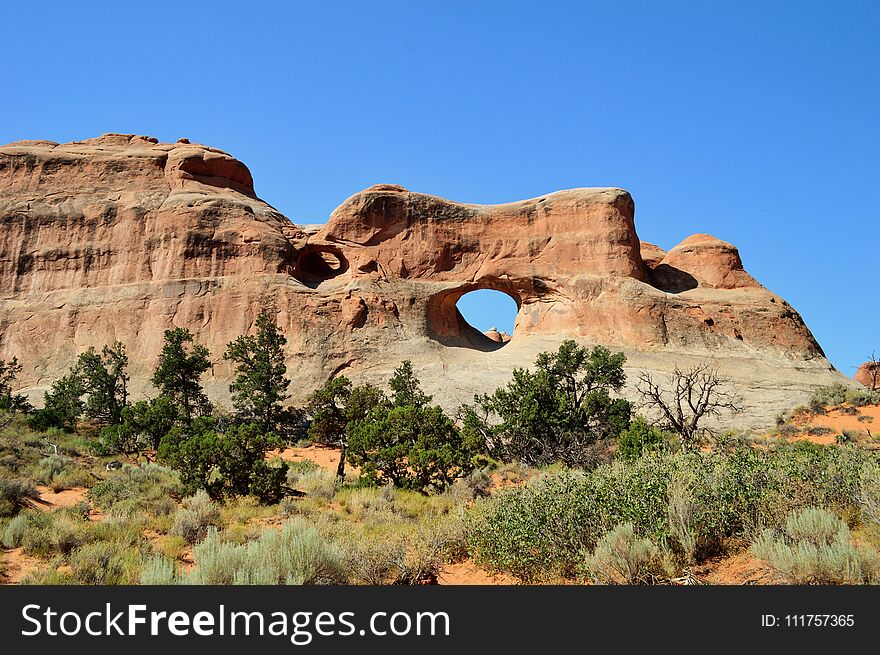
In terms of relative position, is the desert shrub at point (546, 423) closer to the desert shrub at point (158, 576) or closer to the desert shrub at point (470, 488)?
the desert shrub at point (470, 488)

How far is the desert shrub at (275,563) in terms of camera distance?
5.85 m

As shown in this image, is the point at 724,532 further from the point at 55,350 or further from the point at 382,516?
the point at 55,350

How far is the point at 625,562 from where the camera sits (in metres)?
6.03

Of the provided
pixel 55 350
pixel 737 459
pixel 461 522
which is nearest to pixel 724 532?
pixel 737 459

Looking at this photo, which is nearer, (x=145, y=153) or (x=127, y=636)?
(x=127, y=636)

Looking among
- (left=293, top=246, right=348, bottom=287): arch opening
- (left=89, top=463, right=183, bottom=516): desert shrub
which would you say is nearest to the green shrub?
(left=89, top=463, right=183, bottom=516): desert shrub

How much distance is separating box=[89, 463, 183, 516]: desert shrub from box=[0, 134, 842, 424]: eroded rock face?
21754 millimetres

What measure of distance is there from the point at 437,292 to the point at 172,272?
19185mm

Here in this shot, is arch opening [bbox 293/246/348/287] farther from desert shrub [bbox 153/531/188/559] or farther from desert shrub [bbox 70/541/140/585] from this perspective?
desert shrub [bbox 70/541/140/585]

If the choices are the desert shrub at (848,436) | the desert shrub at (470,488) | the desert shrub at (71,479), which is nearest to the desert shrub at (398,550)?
the desert shrub at (470,488)

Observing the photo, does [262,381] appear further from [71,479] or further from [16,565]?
[16,565]

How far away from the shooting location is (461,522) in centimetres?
888

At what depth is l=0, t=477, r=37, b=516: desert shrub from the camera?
999cm

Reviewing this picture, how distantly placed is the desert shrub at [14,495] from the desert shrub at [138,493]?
108 centimetres
